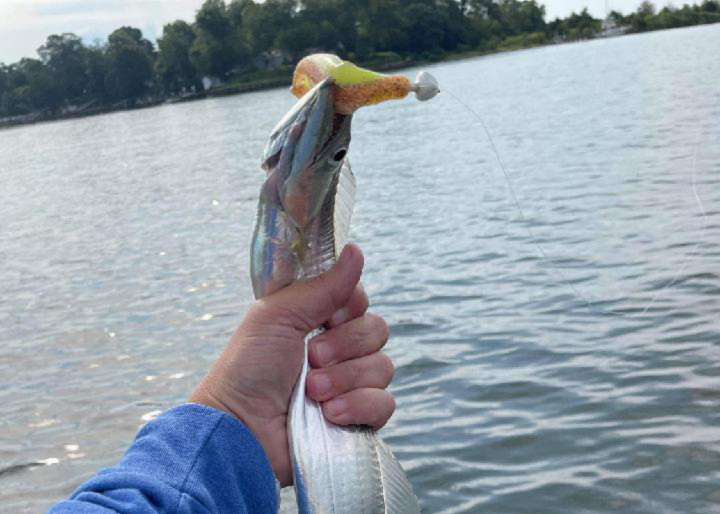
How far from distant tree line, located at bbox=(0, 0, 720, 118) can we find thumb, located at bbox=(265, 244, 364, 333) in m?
94.8

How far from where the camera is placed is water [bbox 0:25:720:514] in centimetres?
713

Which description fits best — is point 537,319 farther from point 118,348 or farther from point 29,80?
point 29,80

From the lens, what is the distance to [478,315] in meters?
10.6

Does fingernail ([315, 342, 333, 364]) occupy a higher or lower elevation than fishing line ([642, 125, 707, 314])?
higher

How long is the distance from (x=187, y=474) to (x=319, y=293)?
47cm

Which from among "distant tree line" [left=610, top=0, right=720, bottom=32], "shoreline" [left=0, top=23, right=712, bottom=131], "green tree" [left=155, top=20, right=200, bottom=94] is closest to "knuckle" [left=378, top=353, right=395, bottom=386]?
"shoreline" [left=0, top=23, right=712, bottom=131]

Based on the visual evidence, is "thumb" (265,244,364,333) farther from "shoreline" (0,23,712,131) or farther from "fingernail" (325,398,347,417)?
"shoreline" (0,23,712,131)

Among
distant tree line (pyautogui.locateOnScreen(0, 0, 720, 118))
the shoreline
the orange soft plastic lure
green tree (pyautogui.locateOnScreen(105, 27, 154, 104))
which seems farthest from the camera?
green tree (pyautogui.locateOnScreen(105, 27, 154, 104))

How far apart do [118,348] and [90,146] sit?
4581 centimetres

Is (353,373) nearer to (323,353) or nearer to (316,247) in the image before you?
(323,353)

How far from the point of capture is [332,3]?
107 m

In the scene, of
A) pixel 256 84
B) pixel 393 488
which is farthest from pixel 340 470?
pixel 256 84

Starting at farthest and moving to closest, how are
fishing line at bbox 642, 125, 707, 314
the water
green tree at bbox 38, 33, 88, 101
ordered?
green tree at bbox 38, 33, 88, 101
fishing line at bbox 642, 125, 707, 314
the water

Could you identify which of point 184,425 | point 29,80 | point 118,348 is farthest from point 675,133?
point 29,80
